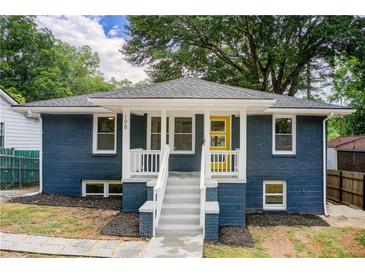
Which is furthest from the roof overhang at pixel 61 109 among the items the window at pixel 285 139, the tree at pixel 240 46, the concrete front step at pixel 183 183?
the tree at pixel 240 46

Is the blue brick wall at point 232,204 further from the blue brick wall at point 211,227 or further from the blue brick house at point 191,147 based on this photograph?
the blue brick wall at point 211,227

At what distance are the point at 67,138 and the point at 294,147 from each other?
6406 mm

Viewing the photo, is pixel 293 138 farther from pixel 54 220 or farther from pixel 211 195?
pixel 54 220

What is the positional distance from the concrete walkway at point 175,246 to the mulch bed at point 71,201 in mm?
2646

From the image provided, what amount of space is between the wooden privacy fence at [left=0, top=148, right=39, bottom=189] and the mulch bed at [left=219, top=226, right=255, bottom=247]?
7859 mm

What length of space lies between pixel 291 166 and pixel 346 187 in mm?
2536

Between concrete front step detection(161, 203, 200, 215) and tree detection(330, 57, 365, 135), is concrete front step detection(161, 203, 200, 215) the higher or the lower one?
the lower one

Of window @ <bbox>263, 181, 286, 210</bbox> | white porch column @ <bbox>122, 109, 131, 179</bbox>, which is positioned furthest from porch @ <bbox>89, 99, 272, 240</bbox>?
window @ <bbox>263, 181, 286, 210</bbox>

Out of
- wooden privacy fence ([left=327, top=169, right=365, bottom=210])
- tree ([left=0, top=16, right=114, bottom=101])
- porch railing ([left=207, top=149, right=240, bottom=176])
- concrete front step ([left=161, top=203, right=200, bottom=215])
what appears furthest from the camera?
tree ([left=0, top=16, right=114, bottom=101])

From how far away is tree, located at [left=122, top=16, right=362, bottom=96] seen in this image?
568 inches

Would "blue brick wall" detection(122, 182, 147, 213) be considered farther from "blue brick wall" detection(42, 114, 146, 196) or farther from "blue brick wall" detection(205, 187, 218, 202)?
"blue brick wall" detection(42, 114, 146, 196)

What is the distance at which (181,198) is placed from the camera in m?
6.43

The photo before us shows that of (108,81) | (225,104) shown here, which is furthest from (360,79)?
(108,81)

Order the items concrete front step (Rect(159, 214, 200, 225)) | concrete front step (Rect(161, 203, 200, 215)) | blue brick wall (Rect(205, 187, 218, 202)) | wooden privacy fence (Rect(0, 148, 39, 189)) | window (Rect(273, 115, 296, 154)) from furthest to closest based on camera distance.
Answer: wooden privacy fence (Rect(0, 148, 39, 189))
window (Rect(273, 115, 296, 154))
blue brick wall (Rect(205, 187, 218, 202))
concrete front step (Rect(161, 203, 200, 215))
concrete front step (Rect(159, 214, 200, 225))
